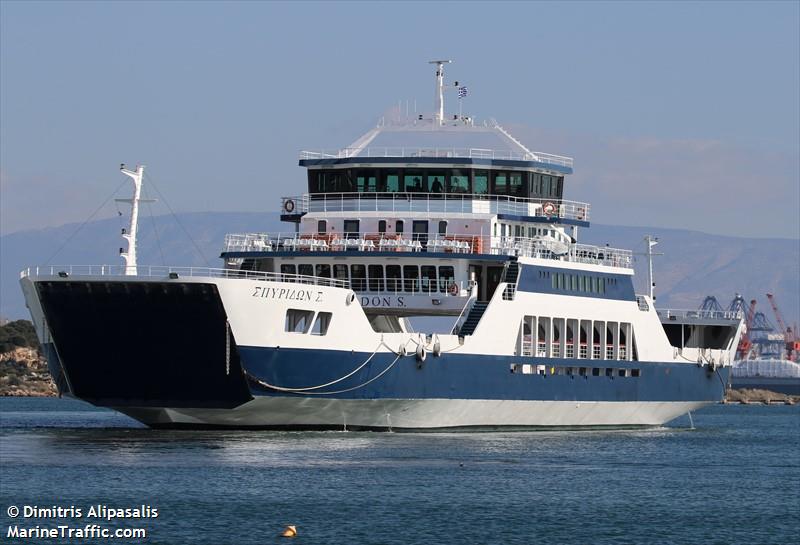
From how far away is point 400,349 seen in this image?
195 ft

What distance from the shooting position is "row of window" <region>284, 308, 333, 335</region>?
56875 mm

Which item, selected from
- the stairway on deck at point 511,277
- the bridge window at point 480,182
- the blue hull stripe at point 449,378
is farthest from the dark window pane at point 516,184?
the blue hull stripe at point 449,378

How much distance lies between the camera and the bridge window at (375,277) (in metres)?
63.9

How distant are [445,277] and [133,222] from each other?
40.3 feet

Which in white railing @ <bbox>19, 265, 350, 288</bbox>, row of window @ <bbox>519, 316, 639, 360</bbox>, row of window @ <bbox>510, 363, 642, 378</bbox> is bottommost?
row of window @ <bbox>510, 363, 642, 378</bbox>

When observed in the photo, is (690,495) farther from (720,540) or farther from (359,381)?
(359,381)

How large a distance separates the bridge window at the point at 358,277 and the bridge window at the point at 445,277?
107 inches

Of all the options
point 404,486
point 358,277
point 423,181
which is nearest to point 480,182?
point 423,181

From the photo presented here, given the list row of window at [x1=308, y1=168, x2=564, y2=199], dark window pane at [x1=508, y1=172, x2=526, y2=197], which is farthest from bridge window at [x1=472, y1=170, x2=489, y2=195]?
dark window pane at [x1=508, y1=172, x2=526, y2=197]

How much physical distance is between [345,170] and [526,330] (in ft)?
29.8

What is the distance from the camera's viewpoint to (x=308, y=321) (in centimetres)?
5750

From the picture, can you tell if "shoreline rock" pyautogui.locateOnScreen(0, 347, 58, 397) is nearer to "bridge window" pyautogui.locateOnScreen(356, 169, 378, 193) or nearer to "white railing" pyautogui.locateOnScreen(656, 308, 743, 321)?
"white railing" pyautogui.locateOnScreen(656, 308, 743, 321)

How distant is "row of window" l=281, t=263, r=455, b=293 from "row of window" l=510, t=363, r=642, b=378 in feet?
13.4

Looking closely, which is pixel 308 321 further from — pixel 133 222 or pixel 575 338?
pixel 575 338
